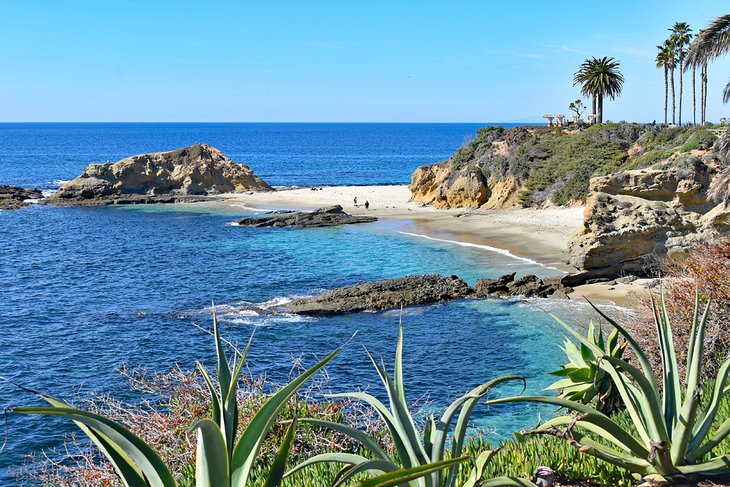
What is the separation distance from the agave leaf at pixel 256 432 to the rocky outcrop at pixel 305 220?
151 feet

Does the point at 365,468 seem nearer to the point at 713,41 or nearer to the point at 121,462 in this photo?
the point at 121,462

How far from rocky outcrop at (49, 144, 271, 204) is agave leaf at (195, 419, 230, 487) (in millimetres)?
63814

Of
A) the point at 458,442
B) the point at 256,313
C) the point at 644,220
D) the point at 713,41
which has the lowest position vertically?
the point at 256,313

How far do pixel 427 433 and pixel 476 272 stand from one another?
28274 mm

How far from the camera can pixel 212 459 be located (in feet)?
13.5

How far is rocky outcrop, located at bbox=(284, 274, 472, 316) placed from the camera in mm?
28031

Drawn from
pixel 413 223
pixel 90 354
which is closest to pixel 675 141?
pixel 413 223


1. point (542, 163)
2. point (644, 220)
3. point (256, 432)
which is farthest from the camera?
point (542, 163)

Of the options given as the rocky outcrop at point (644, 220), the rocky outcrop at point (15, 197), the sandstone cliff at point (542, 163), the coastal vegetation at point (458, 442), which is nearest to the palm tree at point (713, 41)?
the rocky outcrop at point (644, 220)

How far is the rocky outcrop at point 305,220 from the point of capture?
5088 cm

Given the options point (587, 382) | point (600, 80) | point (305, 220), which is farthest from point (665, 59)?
point (587, 382)

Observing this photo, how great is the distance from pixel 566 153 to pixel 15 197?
48108 millimetres

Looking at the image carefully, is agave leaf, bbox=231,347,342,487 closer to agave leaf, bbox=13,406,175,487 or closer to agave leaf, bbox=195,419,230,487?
agave leaf, bbox=195,419,230,487

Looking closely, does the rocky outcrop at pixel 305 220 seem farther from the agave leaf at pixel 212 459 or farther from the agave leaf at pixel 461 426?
the agave leaf at pixel 212 459
